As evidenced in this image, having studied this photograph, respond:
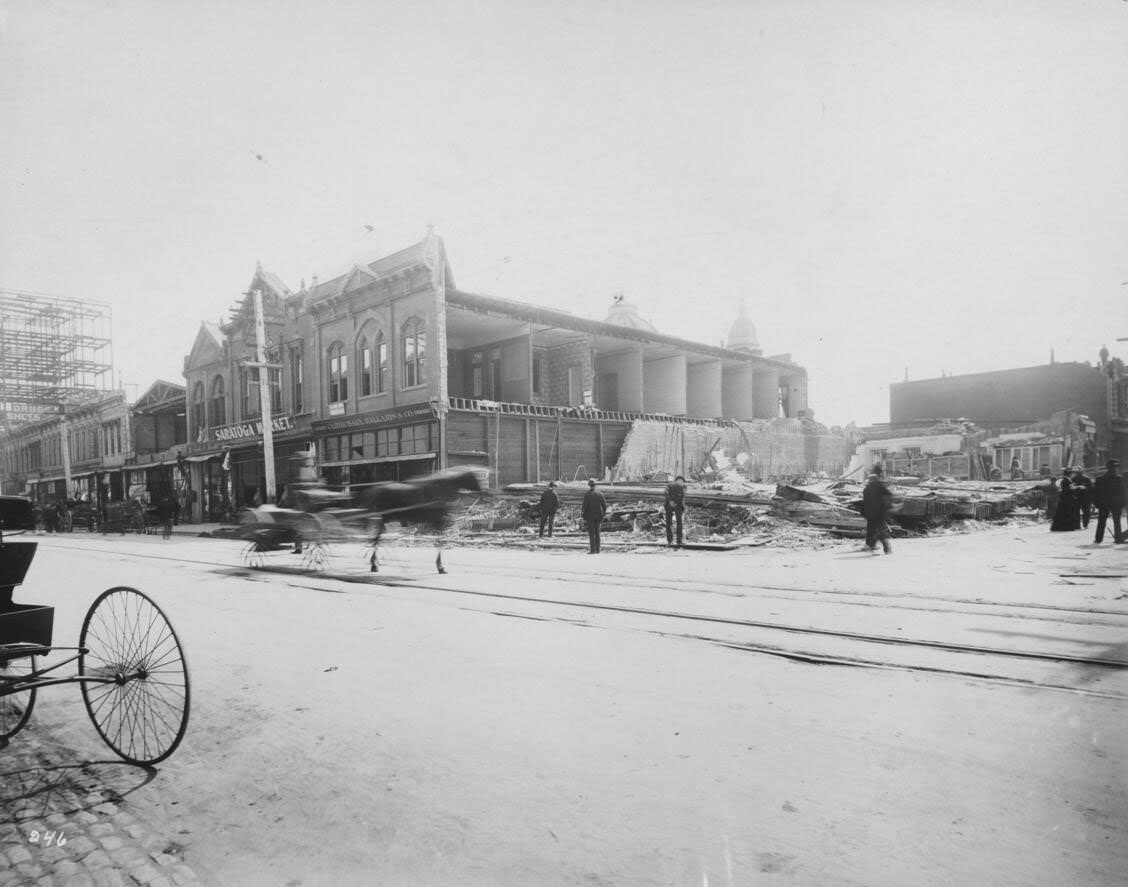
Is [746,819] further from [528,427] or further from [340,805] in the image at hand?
[528,427]

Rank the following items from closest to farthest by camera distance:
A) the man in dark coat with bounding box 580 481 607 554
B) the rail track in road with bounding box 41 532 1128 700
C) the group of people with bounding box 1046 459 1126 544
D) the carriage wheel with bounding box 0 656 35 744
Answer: the carriage wheel with bounding box 0 656 35 744
the rail track in road with bounding box 41 532 1128 700
the group of people with bounding box 1046 459 1126 544
the man in dark coat with bounding box 580 481 607 554

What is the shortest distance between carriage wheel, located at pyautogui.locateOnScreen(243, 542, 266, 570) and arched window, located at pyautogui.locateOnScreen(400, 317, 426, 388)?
11.5 meters

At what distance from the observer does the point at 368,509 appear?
1098 centimetres

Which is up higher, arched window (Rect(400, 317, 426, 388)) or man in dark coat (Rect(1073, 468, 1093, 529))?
arched window (Rect(400, 317, 426, 388))

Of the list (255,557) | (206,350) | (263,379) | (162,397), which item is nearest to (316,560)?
(255,557)

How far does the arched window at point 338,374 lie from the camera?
27141 millimetres

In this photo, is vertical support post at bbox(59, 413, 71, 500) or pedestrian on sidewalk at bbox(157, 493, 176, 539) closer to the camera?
vertical support post at bbox(59, 413, 71, 500)

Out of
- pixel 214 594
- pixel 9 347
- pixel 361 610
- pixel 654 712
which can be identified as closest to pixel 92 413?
pixel 9 347

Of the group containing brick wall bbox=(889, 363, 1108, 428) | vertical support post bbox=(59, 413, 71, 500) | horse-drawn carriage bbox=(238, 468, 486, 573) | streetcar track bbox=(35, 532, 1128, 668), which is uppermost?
brick wall bbox=(889, 363, 1108, 428)

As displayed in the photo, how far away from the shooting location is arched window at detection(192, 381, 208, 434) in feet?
48.2

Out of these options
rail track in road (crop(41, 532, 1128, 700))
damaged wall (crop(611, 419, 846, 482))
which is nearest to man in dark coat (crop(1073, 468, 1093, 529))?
rail track in road (crop(41, 532, 1128, 700))

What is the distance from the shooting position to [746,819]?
116 inches

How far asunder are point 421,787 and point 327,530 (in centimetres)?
864

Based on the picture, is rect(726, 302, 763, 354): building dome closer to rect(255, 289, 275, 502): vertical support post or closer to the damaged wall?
the damaged wall
